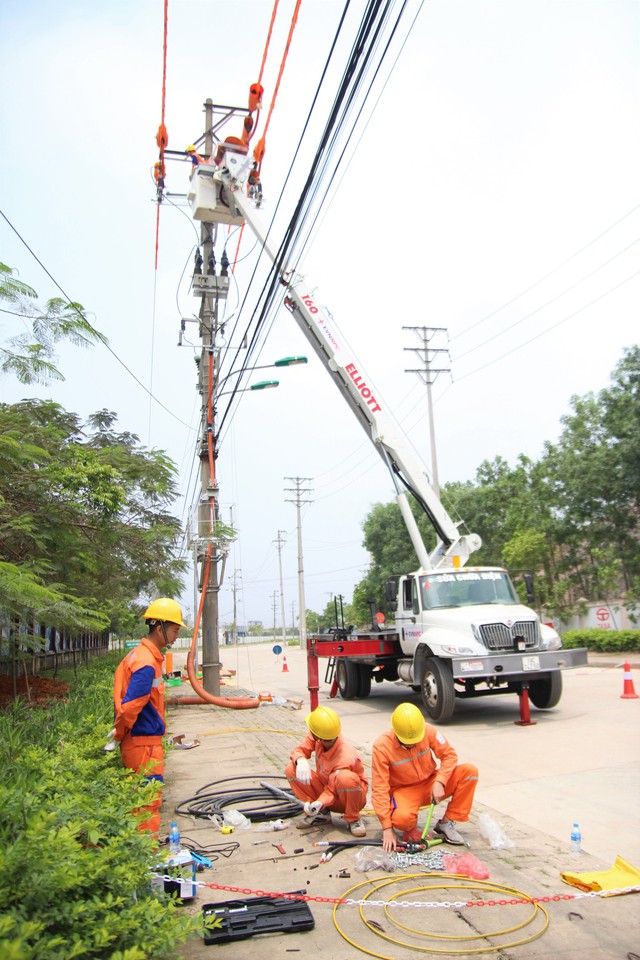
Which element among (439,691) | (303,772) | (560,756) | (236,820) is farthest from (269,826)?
(439,691)

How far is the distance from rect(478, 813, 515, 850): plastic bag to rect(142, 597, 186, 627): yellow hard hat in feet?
8.68

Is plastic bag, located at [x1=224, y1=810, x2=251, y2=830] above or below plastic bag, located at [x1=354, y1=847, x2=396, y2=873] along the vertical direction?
above

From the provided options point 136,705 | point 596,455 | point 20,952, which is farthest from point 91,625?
point 596,455

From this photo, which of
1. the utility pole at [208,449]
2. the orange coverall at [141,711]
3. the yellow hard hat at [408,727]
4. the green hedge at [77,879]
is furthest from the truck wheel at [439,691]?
the green hedge at [77,879]

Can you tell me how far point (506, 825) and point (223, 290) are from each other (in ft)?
41.9

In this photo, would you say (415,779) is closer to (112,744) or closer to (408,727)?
(408,727)

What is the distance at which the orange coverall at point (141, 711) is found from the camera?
4.86 metres

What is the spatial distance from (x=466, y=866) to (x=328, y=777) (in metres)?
1.48

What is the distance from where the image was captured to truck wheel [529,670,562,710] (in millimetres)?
11414

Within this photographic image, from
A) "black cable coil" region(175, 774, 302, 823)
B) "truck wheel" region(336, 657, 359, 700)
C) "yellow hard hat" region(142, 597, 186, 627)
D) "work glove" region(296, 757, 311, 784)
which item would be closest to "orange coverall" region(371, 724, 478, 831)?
"work glove" region(296, 757, 311, 784)

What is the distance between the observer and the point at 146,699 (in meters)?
4.91

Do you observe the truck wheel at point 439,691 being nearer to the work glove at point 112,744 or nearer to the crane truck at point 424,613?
the crane truck at point 424,613

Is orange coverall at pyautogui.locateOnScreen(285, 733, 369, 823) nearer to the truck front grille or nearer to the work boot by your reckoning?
the work boot

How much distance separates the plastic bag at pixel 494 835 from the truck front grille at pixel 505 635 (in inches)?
225
